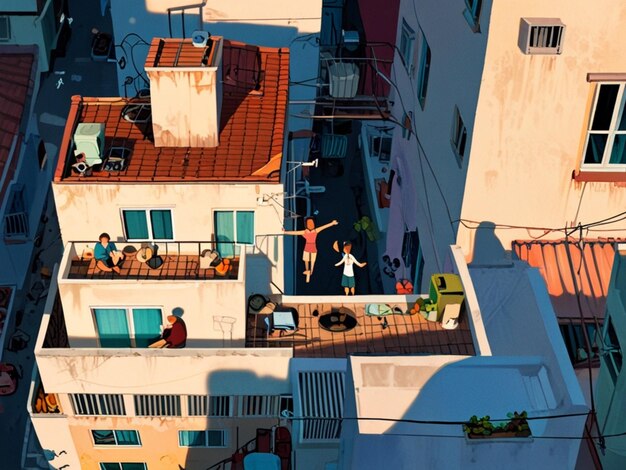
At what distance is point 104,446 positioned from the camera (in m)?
32.6

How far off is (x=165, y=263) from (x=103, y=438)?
706cm

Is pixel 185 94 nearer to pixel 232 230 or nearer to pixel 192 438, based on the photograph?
pixel 232 230

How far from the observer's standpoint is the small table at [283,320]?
1211 inches

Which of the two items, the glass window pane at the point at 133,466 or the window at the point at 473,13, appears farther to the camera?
the glass window pane at the point at 133,466

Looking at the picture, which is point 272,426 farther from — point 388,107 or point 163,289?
point 388,107

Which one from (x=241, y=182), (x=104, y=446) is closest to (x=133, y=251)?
(x=241, y=182)

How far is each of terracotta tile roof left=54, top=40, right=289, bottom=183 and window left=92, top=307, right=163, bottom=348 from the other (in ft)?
14.5

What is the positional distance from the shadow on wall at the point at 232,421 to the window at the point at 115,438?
182 centimetres

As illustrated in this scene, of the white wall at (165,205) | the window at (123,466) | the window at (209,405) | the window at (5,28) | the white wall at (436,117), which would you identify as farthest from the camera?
the window at (5,28)

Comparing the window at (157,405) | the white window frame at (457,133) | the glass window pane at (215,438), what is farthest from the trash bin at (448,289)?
the window at (157,405)

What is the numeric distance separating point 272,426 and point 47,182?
2294 centimetres

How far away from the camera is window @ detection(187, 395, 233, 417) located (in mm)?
30734

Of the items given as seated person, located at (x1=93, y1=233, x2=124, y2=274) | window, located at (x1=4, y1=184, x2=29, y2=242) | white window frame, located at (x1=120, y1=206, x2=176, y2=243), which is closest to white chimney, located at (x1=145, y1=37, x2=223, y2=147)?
white window frame, located at (x1=120, y1=206, x2=176, y2=243)

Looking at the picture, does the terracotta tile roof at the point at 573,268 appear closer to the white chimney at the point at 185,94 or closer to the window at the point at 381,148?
the white chimney at the point at 185,94
